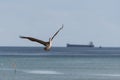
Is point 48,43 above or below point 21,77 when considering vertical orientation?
above

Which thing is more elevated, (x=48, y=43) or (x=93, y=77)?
(x=48, y=43)

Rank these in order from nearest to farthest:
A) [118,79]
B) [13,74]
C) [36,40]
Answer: [36,40], [118,79], [13,74]

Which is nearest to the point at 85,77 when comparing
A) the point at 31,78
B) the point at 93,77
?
the point at 93,77

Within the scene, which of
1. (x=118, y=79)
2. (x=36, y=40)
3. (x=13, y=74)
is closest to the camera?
(x=36, y=40)

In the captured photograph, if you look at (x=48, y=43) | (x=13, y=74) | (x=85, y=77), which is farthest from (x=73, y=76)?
(x=48, y=43)

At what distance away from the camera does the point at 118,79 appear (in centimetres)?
7956

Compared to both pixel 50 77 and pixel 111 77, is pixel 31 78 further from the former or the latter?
pixel 111 77

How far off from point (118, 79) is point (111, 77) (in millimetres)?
2642

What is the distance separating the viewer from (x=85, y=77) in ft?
270

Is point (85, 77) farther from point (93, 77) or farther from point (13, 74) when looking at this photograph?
point (13, 74)

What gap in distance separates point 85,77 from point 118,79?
464 centimetres

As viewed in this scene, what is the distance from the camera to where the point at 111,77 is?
82125 millimetres

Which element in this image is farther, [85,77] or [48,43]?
[85,77]

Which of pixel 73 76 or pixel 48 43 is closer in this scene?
pixel 48 43
